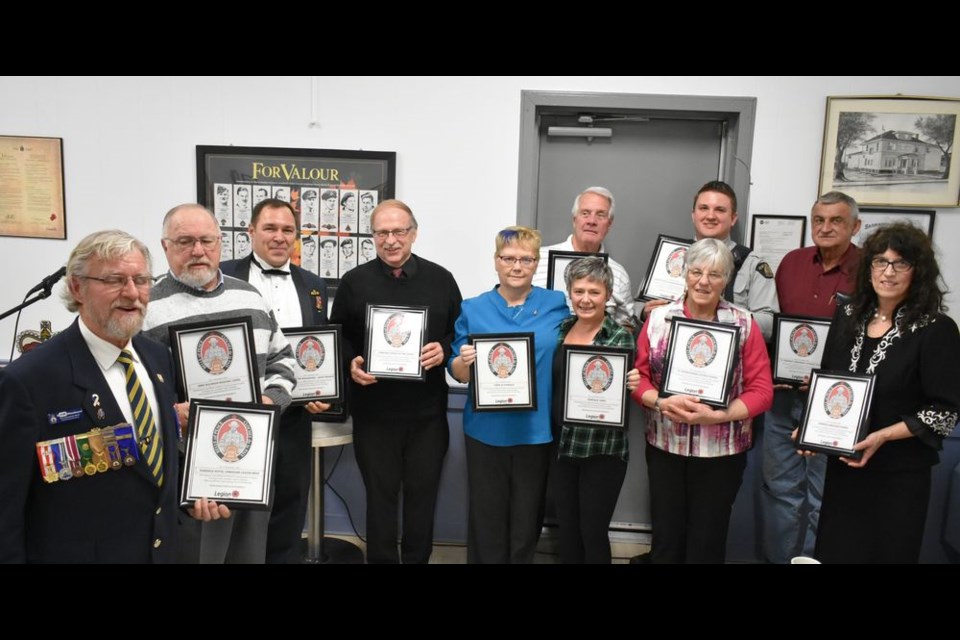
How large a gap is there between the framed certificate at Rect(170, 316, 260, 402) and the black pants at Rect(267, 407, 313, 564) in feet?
1.68

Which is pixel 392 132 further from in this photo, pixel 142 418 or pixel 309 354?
pixel 142 418

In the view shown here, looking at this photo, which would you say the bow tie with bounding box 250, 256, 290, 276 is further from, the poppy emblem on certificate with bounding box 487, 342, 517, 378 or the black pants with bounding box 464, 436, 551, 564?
the black pants with bounding box 464, 436, 551, 564

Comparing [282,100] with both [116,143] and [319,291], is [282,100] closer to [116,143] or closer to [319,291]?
[116,143]

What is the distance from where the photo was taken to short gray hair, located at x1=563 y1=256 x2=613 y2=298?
2596mm

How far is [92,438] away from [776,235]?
10.5 feet

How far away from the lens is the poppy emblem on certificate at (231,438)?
2.02m

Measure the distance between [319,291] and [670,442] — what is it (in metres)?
1.62

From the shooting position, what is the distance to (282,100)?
3604 mm

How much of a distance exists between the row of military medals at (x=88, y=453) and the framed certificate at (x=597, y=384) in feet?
5.04

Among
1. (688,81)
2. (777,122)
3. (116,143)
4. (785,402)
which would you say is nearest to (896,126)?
(777,122)

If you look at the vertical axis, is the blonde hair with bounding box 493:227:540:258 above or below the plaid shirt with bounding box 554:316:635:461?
above

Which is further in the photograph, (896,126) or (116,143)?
(116,143)

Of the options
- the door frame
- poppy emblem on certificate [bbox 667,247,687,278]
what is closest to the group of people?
poppy emblem on certificate [bbox 667,247,687,278]

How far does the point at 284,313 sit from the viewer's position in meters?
2.79
